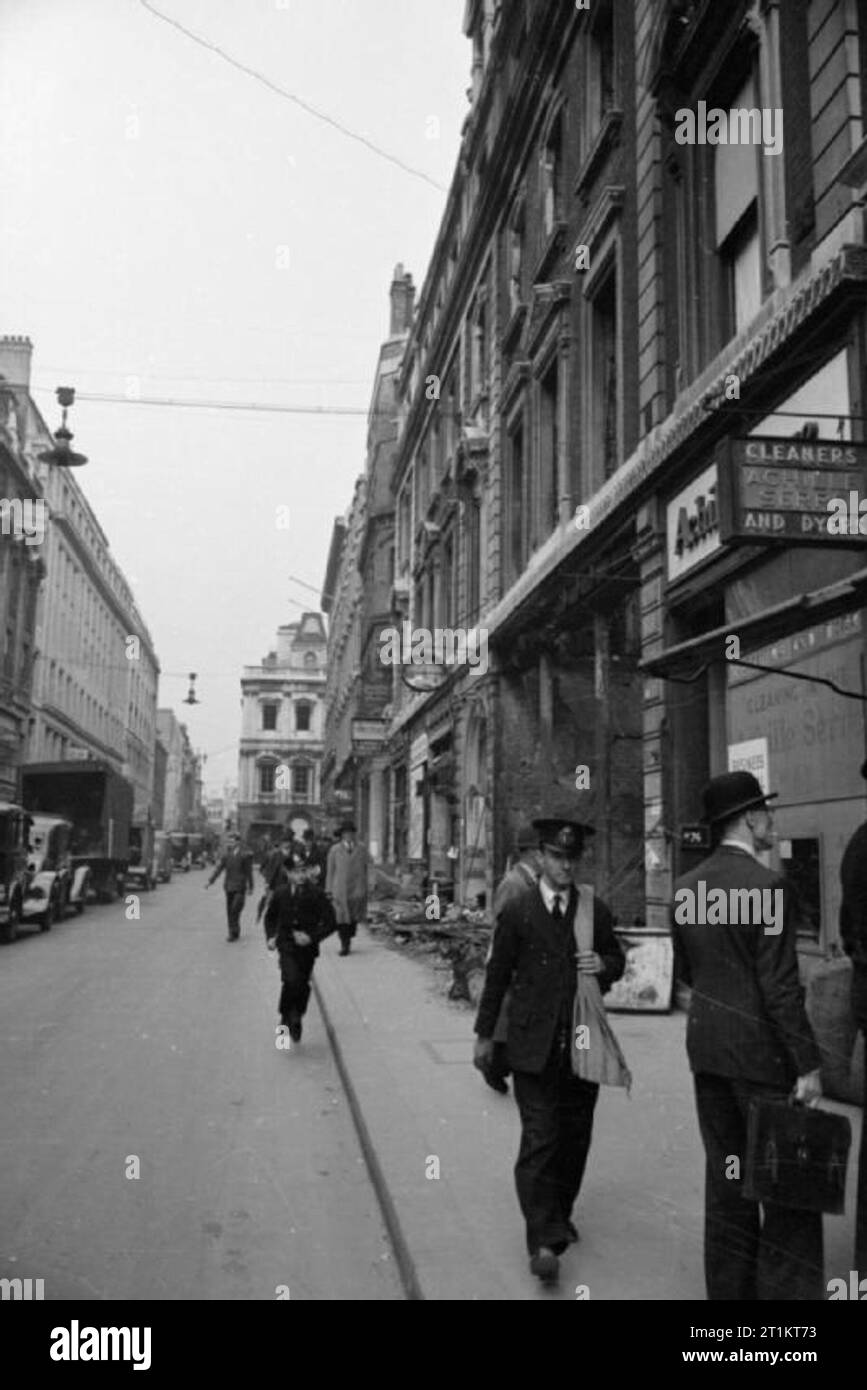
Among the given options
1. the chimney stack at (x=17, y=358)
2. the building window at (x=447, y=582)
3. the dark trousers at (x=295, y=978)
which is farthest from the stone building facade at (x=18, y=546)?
the dark trousers at (x=295, y=978)

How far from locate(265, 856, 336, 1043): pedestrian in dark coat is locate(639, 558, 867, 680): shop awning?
11.3 ft

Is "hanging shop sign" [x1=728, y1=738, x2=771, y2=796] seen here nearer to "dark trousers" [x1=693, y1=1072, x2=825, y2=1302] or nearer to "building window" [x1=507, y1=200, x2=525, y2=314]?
"dark trousers" [x1=693, y1=1072, x2=825, y2=1302]

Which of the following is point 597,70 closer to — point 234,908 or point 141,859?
point 234,908

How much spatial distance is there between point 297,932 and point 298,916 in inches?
5.8

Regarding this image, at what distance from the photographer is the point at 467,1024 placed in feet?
33.5

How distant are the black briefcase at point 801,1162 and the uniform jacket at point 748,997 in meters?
0.21

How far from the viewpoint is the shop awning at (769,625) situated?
648cm

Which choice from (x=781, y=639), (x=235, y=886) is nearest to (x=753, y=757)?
(x=781, y=639)

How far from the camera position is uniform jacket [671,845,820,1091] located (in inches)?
145

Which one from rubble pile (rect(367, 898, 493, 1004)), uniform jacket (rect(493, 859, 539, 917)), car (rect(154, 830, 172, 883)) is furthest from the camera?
car (rect(154, 830, 172, 883))

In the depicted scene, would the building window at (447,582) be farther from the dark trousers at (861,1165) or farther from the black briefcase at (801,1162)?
the black briefcase at (801,1162)

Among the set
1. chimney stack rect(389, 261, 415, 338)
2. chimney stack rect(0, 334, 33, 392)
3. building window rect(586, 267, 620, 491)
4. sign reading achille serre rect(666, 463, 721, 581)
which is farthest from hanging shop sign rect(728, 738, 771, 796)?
chimney stack rect(0, 334, 33, 392)
